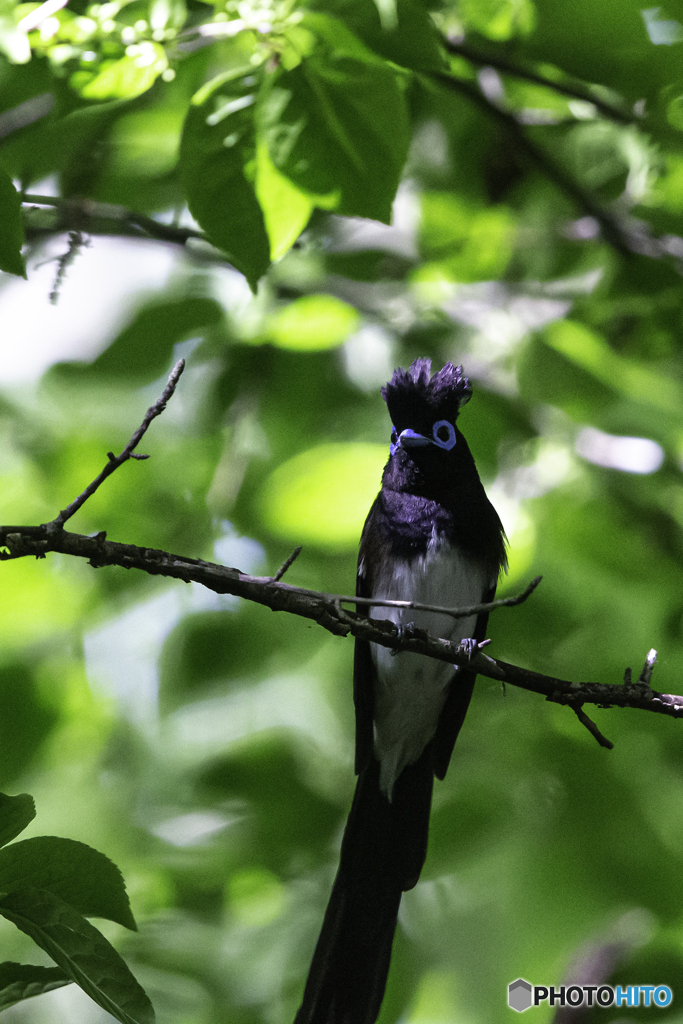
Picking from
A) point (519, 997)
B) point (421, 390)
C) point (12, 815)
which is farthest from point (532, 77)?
point (519, 997)

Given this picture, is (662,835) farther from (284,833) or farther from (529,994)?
(284,833)

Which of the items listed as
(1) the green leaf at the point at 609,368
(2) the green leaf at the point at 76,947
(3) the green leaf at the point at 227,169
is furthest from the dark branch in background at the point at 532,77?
(2) the green leaf at the point at 76,947

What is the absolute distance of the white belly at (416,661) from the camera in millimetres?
2967

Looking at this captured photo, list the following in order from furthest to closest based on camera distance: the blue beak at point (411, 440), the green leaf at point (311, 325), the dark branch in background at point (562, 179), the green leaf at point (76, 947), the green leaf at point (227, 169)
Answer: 1. the dark branch in background at point (562, 179)
2. the green leaf at point (311, 325)
3. the blue beak at point (411, 440)
4. the green leaf at point (227, 169)
5. the green leaf at point (76, 947)

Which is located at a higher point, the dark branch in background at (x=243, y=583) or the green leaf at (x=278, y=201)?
the green leaf at (x=278, y=201)

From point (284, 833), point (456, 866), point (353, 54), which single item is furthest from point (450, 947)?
point (353, 54)

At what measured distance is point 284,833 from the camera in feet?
9.32

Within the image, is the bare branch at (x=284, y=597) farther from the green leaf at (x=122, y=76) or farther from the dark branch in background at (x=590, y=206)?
the dark branch in background at (x=590, y=206)

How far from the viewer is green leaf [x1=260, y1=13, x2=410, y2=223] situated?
6.06 ft

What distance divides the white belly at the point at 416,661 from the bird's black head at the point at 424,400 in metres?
0.51

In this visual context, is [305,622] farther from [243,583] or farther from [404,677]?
[243,583]

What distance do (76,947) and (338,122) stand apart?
1.71 metres

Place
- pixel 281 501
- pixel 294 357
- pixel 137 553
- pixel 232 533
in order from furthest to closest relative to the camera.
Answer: pixel 294 357
pixel 232 533
pixel 281 501
pixel 137 553

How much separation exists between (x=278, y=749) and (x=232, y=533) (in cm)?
74
